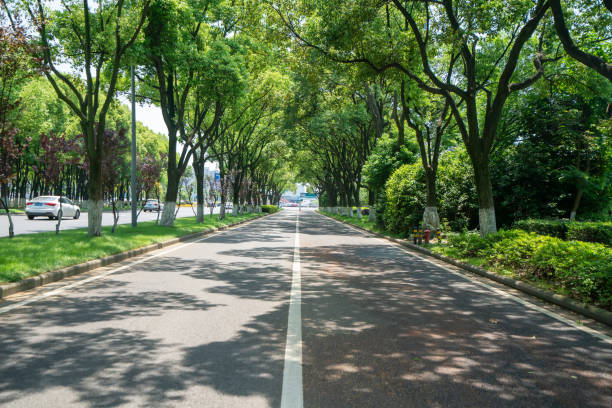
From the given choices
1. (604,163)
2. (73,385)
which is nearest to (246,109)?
(604,163)

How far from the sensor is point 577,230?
38.8ft

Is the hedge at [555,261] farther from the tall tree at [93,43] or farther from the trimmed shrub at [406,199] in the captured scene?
the tall tree at [93,43]

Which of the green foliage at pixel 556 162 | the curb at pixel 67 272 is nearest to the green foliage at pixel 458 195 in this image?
the green foliage at pixel 556 162

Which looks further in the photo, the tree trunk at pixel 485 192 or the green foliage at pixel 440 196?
the green foliage at pixel 440 196

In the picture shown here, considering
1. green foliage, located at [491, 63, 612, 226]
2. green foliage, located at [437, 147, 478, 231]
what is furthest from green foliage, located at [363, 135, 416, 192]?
green foliage, located at [491, 63, 612, 226]

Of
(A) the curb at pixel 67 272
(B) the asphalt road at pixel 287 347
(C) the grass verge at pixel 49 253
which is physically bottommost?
(B) the asphalt road at pixel 287 347

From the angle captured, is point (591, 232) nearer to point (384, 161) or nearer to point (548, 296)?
point (548, 296)

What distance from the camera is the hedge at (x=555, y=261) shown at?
602 centimetres

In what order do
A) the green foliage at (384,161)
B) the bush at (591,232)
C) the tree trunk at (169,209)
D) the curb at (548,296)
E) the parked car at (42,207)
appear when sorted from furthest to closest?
the parked car at (42,207)
the green foliage at (384,161)
the tree trunk at (169,209)
the bush at (591,232)
the curb at (548,296)

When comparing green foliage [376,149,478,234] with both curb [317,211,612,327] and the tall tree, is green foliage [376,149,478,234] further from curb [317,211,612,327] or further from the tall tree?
the tall tree

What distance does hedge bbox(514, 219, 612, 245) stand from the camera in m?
11.4

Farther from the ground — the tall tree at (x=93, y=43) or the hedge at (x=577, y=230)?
the tall tree at (x=93, y=43)

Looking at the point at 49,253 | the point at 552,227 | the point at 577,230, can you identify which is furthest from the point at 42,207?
the point at 577,230

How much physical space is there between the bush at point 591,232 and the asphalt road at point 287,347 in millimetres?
5856
